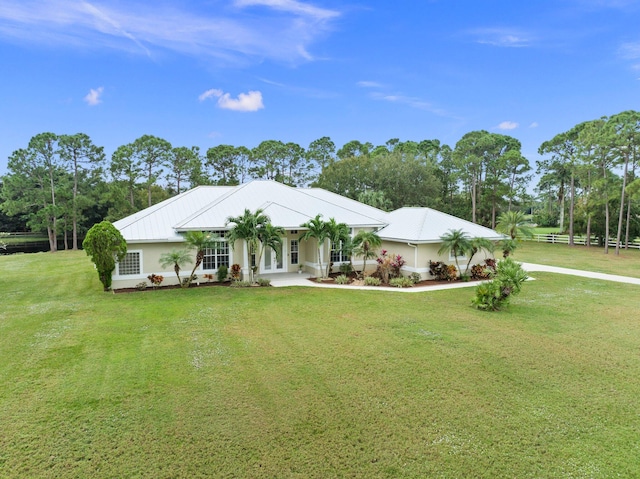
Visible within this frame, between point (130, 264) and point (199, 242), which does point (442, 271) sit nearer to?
point (199, 242)

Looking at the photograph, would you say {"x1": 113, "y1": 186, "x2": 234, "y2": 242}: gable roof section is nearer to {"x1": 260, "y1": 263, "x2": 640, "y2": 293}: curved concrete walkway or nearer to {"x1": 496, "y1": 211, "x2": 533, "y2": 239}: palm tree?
{"x1": 260, "y1": 263, "x2": 640, "y2": 293}: curved concrete walkway

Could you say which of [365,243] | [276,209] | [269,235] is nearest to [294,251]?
[276,209]

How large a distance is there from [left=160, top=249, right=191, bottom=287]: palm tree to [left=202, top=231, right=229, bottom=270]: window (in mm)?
1117

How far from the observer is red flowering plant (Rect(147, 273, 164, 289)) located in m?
16.3

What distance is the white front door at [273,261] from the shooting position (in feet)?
64.0

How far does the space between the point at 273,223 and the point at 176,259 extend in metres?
4.91

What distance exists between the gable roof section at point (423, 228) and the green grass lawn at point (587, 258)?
26.8 ft

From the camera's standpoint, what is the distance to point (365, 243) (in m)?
18.1

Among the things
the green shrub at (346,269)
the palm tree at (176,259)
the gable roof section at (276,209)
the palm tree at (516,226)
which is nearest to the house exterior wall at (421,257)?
the gable roof section at (276,209)

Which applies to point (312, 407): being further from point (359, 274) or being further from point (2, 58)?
point (2, 58)

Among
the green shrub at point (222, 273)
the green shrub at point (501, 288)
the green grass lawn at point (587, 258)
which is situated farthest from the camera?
the green grass lawn at point (587, 258)

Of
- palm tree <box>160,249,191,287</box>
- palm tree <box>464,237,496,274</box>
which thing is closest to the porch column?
palm tree <box>160,249,191,287</box>

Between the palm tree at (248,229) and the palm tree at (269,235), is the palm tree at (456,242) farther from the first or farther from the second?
the palm tree at (248,229)

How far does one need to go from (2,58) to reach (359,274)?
20.0 metres
